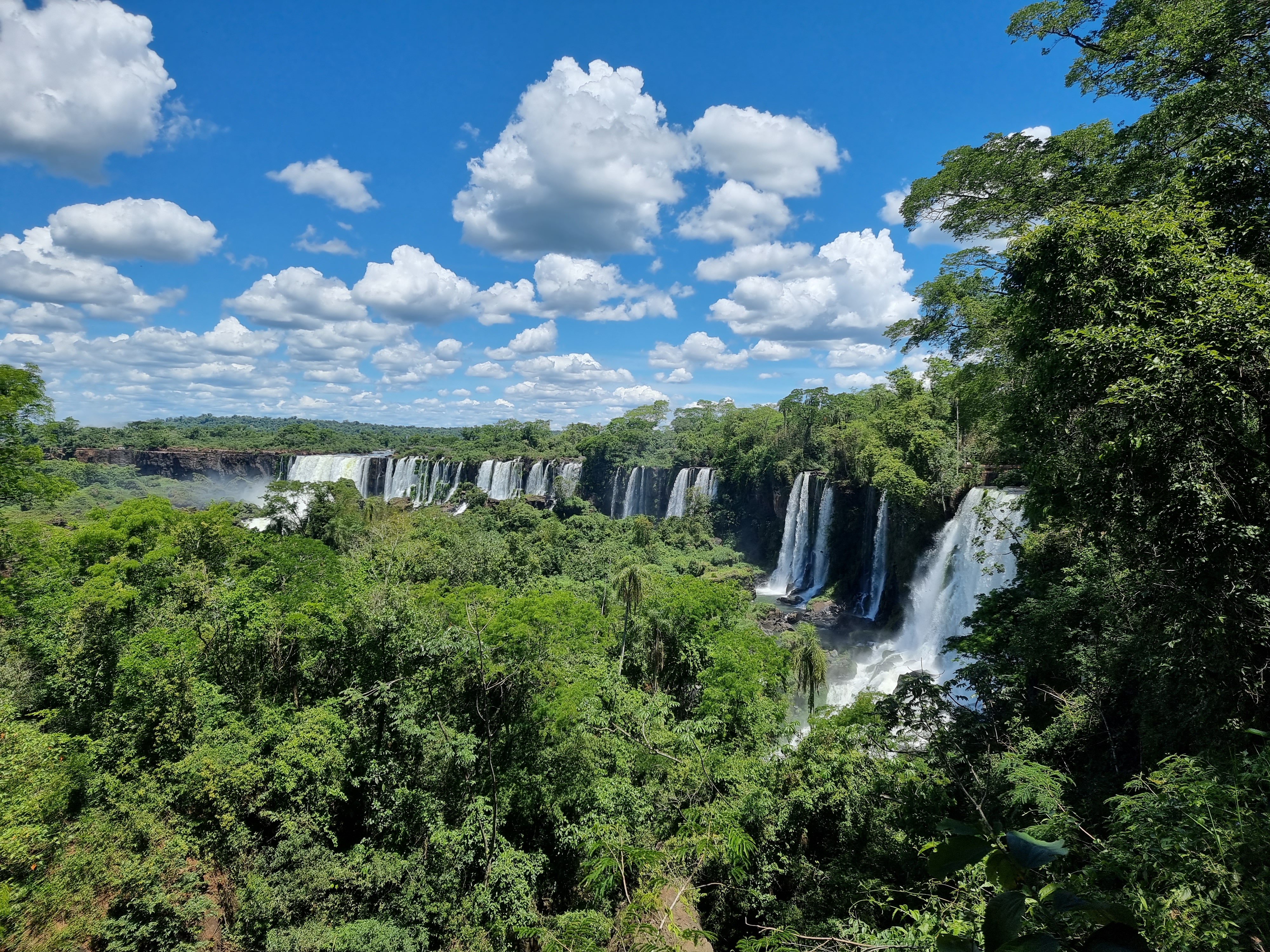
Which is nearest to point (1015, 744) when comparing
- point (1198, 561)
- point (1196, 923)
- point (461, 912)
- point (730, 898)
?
point (1198, 561)

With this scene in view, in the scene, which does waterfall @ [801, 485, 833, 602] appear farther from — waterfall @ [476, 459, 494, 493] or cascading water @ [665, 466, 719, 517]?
waterfall @ [476, 459, 494, 493]

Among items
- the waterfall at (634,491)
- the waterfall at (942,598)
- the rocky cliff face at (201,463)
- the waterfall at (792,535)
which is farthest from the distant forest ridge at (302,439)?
the waterfall at (942,598)

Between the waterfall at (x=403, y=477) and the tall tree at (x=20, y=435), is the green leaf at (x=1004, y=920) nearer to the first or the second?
the tall tree at (x=20, y=435)

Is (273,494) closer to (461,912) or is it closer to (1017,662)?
(461,912)

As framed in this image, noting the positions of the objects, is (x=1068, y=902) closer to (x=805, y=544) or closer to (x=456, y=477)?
(x=805, y=544)

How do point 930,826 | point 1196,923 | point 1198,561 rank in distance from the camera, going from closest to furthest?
point 1196,923 → point 1198,561 → point 930,826

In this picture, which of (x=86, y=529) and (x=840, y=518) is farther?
(x=840, y=518)
